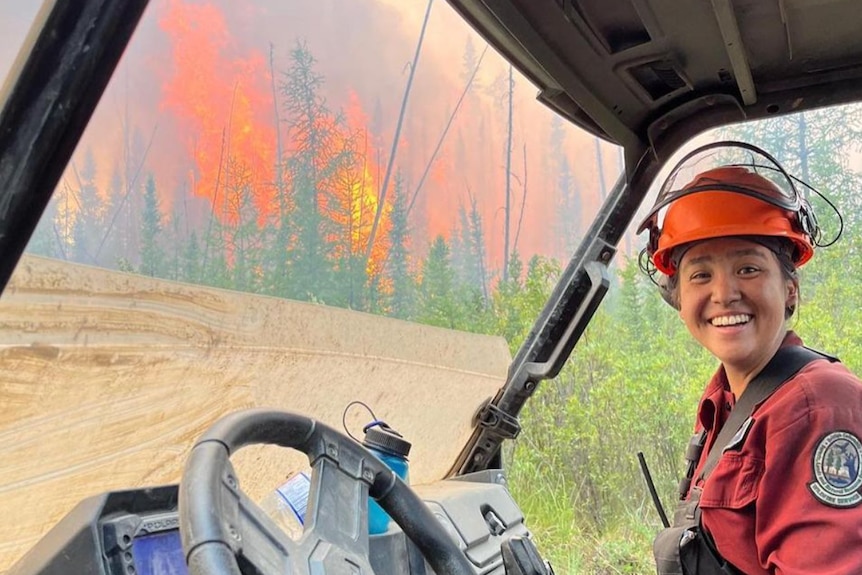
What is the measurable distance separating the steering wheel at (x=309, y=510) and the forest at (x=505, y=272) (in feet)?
1.06

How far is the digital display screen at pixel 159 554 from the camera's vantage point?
1069mm

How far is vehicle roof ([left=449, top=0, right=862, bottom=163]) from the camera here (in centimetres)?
163

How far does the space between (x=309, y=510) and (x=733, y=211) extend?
1.08m

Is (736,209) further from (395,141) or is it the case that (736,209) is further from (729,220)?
(395,141)

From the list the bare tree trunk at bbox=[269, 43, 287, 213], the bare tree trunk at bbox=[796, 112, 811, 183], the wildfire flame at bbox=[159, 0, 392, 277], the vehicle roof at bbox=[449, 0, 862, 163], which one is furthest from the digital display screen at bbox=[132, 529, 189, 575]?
the bare tree trunk at bbox=[796, 112, 811, 183]

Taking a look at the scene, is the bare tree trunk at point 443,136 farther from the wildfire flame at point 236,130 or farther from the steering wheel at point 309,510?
the steering wheel at point 309,510

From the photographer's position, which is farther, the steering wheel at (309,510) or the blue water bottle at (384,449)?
the blue water bottle at (384,449)

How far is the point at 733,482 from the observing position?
1.45 metres

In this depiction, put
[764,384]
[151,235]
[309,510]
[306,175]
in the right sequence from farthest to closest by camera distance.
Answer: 1. [306,175]
2. [764,384]
3. [151,235]
4. [309,510]

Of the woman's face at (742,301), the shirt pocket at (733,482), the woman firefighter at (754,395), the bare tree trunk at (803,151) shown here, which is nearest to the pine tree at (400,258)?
the woman firefighter at (754,395)

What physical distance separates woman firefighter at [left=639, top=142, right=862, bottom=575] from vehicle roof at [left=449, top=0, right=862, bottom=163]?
0.60 ft

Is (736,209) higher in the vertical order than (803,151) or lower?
lower

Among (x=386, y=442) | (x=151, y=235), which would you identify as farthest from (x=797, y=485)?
(x=151, y=235)

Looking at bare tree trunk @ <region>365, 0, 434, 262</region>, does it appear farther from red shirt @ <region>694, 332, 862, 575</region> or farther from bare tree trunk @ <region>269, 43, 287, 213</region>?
red shirt @ <region>694, 332, 862, 575</region>
